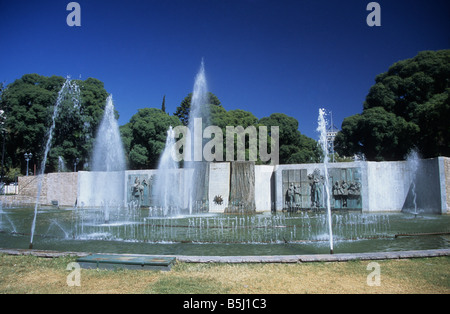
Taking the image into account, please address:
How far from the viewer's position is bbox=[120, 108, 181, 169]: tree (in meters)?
29.1

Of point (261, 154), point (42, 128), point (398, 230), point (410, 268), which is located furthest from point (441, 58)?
point (42, 128)

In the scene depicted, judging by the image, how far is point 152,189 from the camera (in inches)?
757

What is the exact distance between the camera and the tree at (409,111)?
902 inches

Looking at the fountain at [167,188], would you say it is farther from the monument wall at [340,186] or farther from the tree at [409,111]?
the tree at [409,111]

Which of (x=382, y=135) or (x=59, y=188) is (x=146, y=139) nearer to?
(x=59, y=188)

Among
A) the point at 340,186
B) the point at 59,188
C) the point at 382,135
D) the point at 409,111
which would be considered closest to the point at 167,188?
the point at 59,188

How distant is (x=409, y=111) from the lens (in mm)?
24766

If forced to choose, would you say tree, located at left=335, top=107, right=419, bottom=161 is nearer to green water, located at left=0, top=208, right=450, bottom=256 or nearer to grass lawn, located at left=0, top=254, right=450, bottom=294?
green water, located at left=0, top=208, right=450, bottom=256

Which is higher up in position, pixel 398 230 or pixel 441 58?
pixel 441 58

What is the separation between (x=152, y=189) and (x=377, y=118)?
1798 cm

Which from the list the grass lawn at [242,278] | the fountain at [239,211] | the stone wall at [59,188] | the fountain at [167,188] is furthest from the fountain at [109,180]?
the grass lawn at [242,278]

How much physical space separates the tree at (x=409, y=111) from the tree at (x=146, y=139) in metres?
17.5

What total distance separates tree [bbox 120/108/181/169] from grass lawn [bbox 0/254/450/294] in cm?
2402
